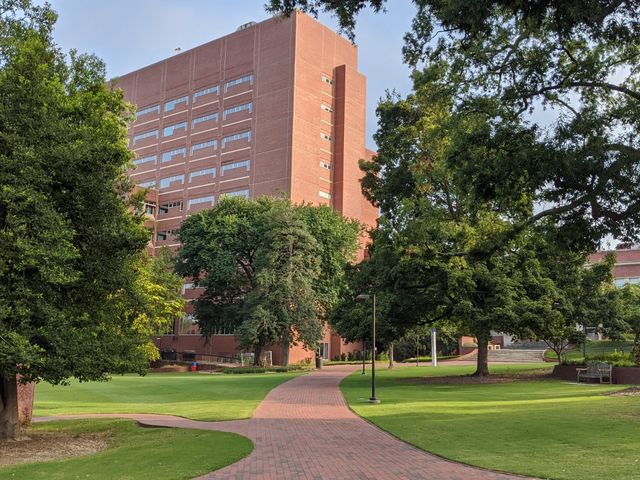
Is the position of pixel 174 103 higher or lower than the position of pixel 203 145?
higher

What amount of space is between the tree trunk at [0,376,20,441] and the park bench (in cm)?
2386

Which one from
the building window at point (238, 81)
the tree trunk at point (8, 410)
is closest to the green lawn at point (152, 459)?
the tree trunk at point (8, 410)

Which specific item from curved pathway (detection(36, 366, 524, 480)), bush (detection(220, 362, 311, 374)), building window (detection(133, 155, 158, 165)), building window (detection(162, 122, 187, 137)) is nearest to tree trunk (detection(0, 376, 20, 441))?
curved pathway (detection(36, 366, 524, 480))

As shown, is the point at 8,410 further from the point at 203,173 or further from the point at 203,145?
the point at 203,145

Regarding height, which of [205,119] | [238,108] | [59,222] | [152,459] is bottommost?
[152,459]

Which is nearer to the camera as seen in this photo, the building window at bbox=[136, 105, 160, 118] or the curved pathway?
the curved pathway

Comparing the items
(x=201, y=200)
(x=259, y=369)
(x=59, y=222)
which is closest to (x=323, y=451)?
(x=59, y=222)

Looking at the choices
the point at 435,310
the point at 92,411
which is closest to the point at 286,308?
the point at 435,310

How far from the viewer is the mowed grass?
18359mm

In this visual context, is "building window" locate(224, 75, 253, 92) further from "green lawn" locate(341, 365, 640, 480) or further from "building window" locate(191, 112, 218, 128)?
"green lawn" locate(341, 365, 640, 480)

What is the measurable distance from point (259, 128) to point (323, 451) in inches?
2643

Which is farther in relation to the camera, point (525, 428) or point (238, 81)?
point (238, 81)

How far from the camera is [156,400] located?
23.0m

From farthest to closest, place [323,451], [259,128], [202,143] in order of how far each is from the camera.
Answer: [202,143]
[259,128]
[323,451]
